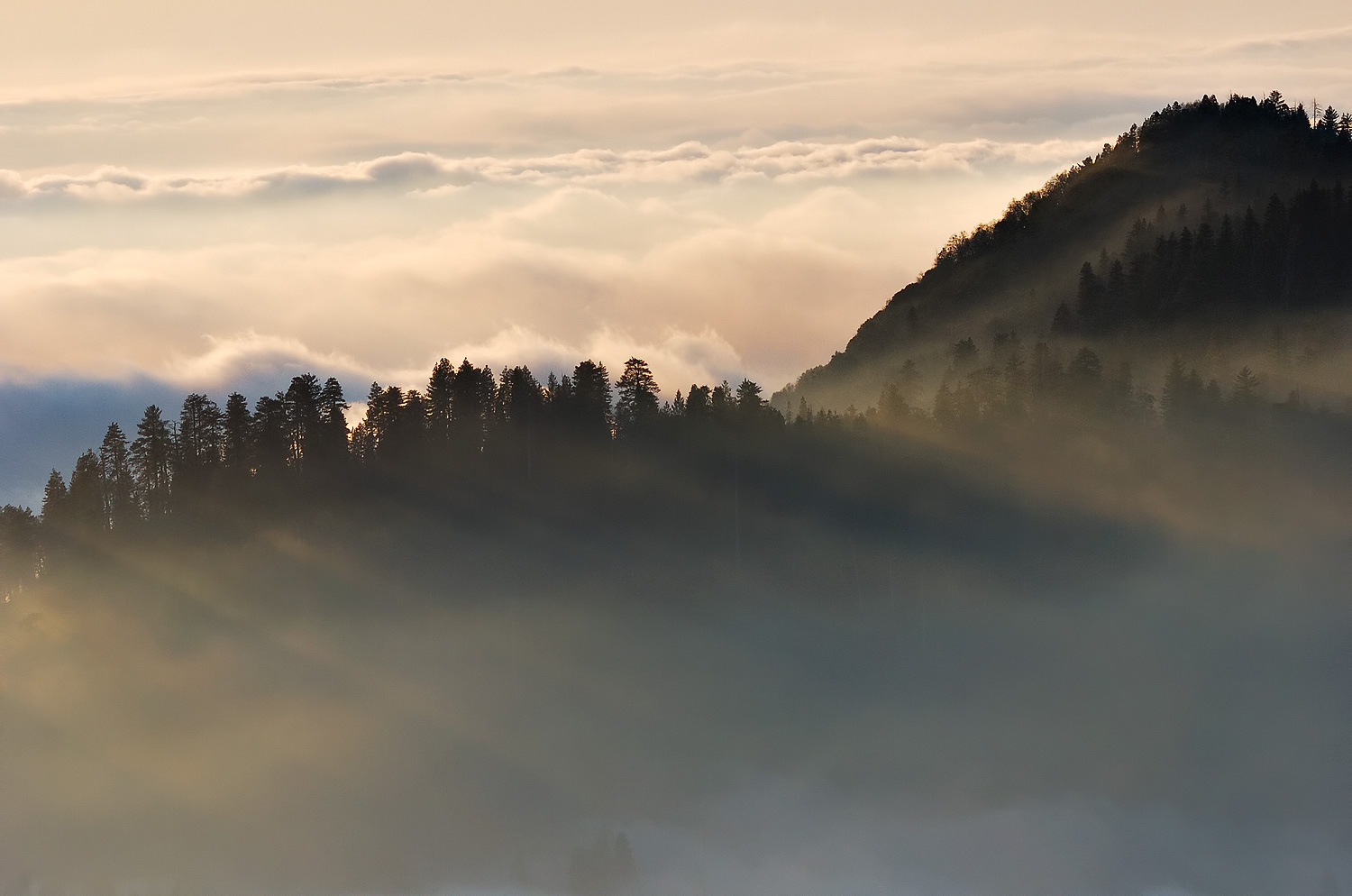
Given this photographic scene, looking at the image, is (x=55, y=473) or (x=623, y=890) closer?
(x=623, y=890)

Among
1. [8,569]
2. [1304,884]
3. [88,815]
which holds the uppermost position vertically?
[8,569]

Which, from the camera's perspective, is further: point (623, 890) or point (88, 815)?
point (88, 815)

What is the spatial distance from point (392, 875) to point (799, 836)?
155 feet

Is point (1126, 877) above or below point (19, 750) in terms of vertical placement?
below

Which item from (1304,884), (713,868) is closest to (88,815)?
(713,868)

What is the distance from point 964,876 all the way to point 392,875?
65841mm

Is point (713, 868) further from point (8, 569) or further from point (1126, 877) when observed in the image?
point (8, 569)

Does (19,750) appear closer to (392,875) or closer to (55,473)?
(55,473)

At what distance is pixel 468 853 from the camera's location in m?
193

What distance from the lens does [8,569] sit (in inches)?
7697

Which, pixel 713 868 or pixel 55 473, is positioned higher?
pixel 55 473

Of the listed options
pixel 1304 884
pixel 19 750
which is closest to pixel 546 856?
pixel 19 750

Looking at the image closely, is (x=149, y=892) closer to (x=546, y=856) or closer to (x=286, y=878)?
(x=286, y=878)

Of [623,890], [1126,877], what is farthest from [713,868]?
[1126,877]
